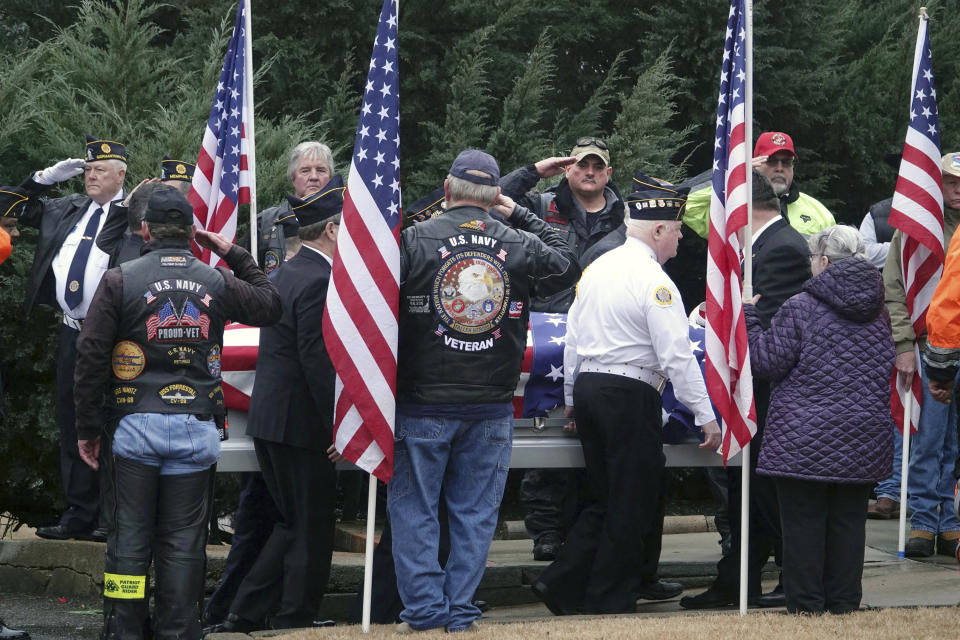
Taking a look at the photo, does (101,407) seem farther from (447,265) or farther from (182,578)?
(447,265)

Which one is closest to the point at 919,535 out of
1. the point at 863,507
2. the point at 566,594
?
the point at 863,507

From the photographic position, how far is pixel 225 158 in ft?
26.6

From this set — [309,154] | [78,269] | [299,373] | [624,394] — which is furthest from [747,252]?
[78,269]

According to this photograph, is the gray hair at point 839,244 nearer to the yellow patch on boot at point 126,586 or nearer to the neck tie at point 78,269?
the yellow patch on boot at point 126,586

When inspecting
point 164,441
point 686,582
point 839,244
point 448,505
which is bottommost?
point 686,582

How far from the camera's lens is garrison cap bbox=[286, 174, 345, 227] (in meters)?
6.52

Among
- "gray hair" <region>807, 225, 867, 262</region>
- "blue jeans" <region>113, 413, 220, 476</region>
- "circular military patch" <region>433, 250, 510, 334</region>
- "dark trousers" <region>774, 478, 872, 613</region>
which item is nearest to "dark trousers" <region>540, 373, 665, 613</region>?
"dark trousers" <region>774, 478, 872, 613</region>

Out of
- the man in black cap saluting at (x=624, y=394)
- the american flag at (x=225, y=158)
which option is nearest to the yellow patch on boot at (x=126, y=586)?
the man in black cap saluting at (x=624, y=394)

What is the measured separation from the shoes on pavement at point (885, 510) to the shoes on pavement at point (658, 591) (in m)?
2.20

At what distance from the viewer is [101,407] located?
5.96 meters

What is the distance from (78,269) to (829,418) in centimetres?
424

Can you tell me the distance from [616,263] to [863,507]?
165cm

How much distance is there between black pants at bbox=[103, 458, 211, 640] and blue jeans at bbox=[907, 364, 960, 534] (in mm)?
4475

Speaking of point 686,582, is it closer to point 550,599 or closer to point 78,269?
point 550,599
